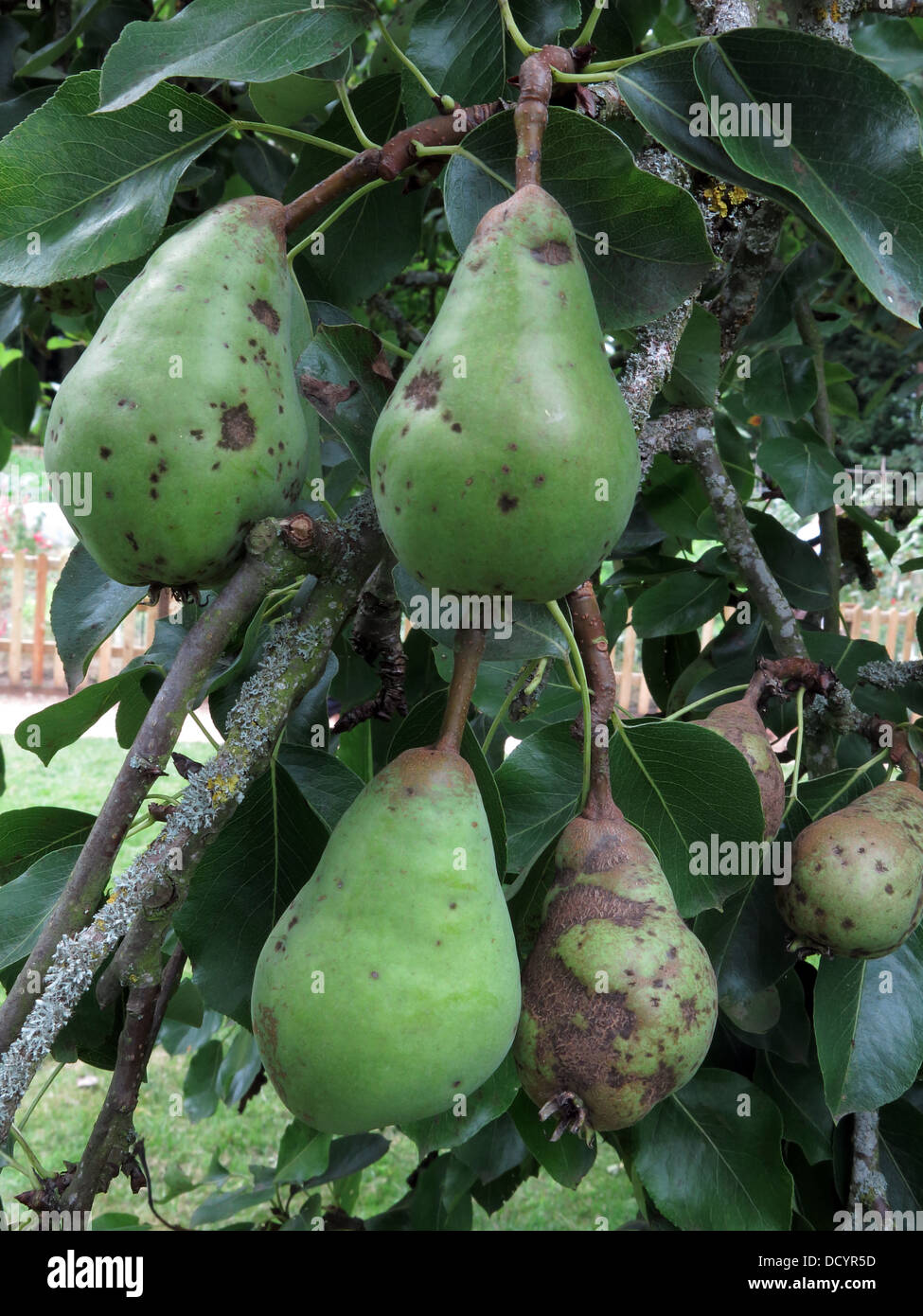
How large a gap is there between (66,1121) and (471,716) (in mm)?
3383

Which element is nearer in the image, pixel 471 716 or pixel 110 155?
pixel 110 155

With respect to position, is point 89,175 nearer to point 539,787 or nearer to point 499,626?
point 499,626

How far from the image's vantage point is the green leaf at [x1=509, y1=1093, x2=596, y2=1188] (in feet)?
4.12

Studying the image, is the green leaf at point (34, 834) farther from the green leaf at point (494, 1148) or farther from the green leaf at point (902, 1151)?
the green leaf at point (902, 1151)

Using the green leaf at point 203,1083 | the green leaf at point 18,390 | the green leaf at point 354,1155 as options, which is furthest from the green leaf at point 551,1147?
the green leaf at point 18,390

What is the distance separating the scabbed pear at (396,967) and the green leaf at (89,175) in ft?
1.76

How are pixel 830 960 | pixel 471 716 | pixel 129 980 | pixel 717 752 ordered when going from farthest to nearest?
pixel 471 716
pixel 830 960
pixel 717 752
pixel 129 980

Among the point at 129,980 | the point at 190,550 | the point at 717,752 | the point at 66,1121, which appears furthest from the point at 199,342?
the point at 66,1121

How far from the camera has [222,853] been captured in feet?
3.55

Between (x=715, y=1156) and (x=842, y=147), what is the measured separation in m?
1.14

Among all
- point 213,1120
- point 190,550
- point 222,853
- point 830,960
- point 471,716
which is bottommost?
point 213,1120

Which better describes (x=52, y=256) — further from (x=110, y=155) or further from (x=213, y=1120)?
(x=213, y=1120)

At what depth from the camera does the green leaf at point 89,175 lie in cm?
90

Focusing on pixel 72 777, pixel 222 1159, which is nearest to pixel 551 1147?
pixel 222 1159
